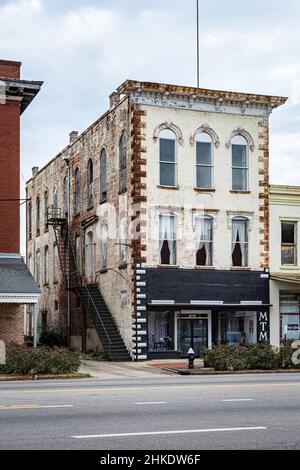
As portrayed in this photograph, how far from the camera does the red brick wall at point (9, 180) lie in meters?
32.1

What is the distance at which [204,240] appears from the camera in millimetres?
36031

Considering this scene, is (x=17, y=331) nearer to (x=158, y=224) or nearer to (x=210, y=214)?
(x=158, y=224)

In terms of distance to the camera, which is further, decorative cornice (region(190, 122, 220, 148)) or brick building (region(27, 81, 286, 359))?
decorative cornice (region(190, 122, 220, 148))

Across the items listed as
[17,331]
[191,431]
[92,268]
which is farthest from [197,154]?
[191,431]

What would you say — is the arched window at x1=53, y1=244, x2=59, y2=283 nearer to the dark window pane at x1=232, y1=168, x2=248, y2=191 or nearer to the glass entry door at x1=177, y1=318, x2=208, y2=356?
the glass entry door at x1=177, y1=318, x2=208, y2=356

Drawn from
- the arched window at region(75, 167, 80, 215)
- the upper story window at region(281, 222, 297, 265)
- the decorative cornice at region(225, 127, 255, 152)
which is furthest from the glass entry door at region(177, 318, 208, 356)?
the arched window at region(75, 167, 80, 215)

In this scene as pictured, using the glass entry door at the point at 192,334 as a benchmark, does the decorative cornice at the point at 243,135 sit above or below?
above

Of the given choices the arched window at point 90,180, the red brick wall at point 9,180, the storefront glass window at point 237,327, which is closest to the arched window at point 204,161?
the storefront glass window at point 237,327

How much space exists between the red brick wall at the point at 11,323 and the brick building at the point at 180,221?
5234mm

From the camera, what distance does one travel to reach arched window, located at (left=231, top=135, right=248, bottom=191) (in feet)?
121

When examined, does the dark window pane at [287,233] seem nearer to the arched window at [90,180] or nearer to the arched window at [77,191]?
the arched window at [90,180]

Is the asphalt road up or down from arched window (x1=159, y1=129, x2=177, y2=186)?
down

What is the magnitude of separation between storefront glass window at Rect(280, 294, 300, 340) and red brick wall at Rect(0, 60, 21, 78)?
15.4 metres

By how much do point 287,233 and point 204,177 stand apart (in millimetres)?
4872
